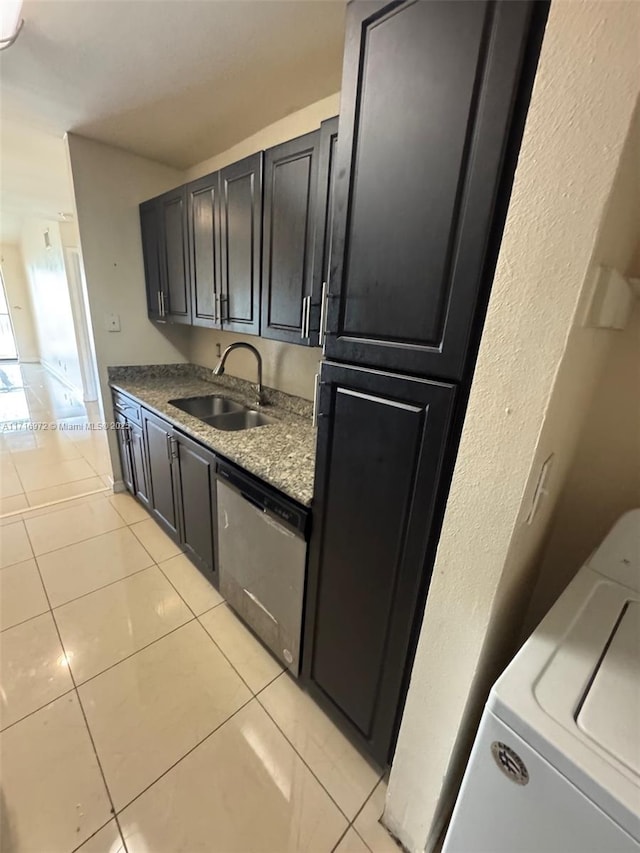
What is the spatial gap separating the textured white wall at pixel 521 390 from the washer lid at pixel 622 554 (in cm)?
13

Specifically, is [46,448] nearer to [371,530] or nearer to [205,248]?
[205,248]

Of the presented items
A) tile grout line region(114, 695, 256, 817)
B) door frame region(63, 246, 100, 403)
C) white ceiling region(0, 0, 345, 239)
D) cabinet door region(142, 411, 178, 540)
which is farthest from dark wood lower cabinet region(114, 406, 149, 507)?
door frame region(63, 246, 100, 403)

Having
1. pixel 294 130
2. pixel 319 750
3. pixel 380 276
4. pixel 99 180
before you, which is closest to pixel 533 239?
pixel 380 276

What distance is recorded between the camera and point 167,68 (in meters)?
1.50

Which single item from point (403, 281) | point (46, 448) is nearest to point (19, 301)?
point (46, 448)

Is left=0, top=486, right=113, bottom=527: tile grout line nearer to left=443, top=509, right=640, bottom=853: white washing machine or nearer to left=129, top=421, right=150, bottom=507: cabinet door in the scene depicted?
left=129, top=421, right=150, bottom=507: cabinet door

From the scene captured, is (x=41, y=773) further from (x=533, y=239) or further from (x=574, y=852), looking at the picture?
(x=533, y=239)

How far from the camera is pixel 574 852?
19.4 inches

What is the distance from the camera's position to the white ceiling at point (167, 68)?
1222 millimetres

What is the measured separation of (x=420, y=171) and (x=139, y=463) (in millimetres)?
2345

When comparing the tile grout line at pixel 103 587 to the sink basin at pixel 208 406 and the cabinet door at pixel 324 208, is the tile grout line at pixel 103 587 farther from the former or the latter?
the cabinet door at pixel 324 208

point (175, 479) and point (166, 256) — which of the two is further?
point (166, 256)

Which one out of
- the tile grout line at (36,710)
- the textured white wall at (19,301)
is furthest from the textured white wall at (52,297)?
the tile grout line at (36,710)

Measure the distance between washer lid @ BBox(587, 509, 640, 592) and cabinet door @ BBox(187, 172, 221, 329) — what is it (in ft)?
6.34
